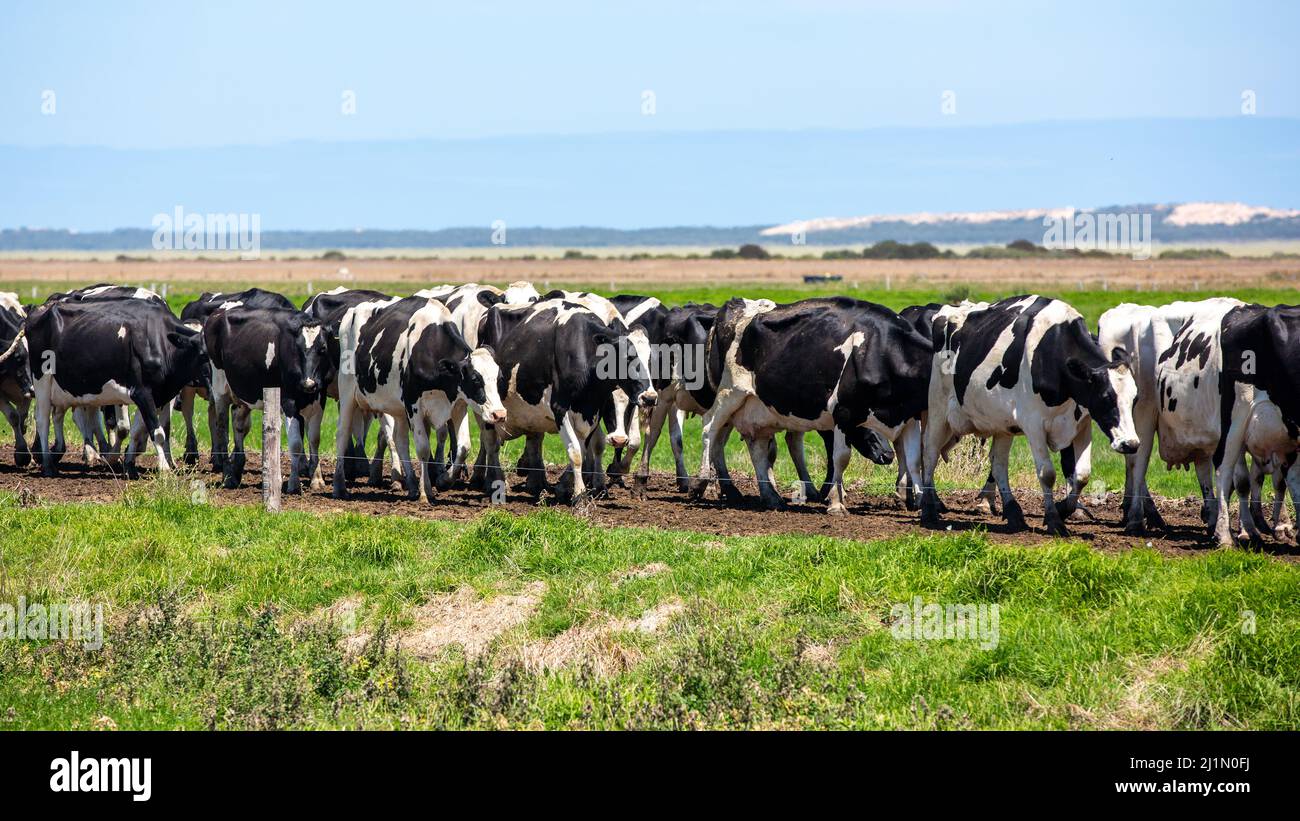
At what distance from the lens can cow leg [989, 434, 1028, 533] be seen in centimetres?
1669

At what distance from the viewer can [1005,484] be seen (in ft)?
55.7

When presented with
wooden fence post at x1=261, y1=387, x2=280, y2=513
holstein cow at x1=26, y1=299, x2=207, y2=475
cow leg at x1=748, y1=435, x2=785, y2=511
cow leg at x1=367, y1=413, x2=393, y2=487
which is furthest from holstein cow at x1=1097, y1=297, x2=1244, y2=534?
holstein cow at x1=26, y1=299, x2=207, y2=475

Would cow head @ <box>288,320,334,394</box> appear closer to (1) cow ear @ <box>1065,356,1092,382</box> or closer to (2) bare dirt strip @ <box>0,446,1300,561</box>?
(2) bare dirt strip @ <box>0,446,1300,561</box>

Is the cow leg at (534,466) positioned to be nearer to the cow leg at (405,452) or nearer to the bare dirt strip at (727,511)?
the bare dirt strip at (727,511)

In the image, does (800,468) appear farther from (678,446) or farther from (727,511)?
(727,511)

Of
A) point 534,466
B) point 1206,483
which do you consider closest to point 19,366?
point 534,466

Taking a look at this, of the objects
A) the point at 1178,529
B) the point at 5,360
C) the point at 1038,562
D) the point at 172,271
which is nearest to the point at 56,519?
the point at 5,360

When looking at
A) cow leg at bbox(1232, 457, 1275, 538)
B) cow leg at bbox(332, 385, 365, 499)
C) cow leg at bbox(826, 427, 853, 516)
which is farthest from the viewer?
cow leg at bbox(332, 385, 365, 499)

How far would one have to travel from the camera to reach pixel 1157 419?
1788 centimetres

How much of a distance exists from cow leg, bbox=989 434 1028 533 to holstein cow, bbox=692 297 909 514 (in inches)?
45.2

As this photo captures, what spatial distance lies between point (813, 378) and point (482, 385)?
4.12 m

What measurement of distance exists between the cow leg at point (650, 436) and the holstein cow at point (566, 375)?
66.8 inches
